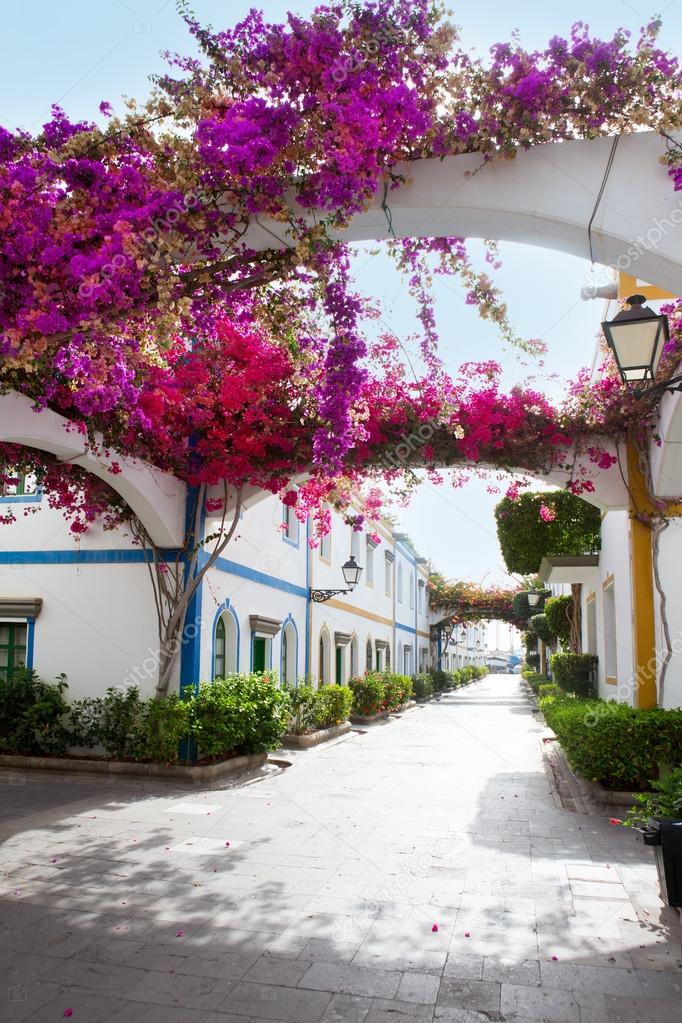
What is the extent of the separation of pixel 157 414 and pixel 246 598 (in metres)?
4.61

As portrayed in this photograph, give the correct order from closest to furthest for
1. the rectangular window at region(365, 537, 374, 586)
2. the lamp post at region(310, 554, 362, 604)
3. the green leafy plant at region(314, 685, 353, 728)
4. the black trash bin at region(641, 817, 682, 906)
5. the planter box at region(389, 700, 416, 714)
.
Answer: the black trash bin at region(641, 817, 682, 906)
the lamp post at region(310, 554, 362, 604)
the green leafy plant at region(314, 685, 353, 728)
the rectangular window at region(365, 537, 374, 586)
the planter box at region(389, 700, 416, 714)

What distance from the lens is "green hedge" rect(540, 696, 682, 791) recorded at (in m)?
7.31

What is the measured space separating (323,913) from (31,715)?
6.37 metres

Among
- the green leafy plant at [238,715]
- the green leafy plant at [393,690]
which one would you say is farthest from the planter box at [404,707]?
the green leafy plant at [238,715]

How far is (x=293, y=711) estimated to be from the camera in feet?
43.9

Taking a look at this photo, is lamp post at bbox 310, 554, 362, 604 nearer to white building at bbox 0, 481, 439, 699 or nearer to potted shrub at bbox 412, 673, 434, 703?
white building at bbox 0, 481, 439, 699

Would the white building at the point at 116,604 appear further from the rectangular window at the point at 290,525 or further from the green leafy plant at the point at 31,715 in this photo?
the green leafy plant at the point at 31,715

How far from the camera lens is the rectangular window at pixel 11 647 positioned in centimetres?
1088

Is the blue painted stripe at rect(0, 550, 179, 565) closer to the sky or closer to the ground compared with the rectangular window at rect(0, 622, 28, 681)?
closer to the sky

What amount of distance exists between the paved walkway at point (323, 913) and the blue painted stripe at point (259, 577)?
348 centimetres

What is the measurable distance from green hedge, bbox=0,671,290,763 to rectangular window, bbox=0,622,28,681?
→ 54 centimetres

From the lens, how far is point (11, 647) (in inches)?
431

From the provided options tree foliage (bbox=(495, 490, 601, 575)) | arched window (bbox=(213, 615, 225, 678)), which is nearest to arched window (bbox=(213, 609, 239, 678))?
arched window (bbox=(213, 615, 225, 678))

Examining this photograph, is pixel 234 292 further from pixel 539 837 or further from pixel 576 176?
pixel 539 837
